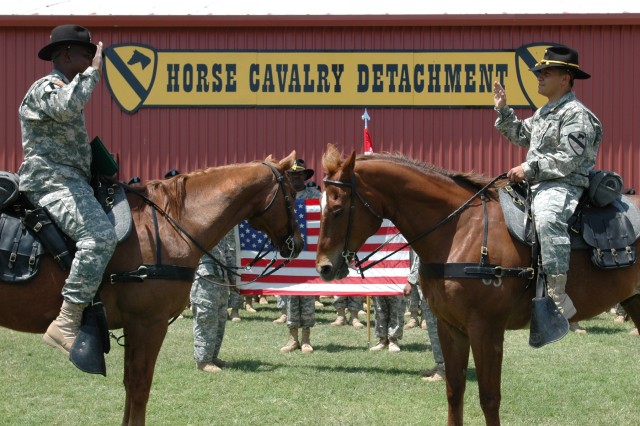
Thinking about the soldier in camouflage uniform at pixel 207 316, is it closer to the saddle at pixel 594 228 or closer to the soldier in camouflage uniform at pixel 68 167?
the soldier in camouflage uniform at pixel 68 167

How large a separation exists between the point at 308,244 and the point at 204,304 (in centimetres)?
201

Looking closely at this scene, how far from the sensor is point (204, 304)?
9766mm

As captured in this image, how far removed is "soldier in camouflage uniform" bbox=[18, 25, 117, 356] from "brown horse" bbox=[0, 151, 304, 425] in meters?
0.24

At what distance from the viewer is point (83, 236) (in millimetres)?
5656

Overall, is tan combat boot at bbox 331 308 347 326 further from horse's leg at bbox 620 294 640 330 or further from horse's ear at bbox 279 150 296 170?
horse's ear at bbox 279 150 296 170

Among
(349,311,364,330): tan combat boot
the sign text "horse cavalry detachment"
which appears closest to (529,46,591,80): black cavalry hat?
(349,311,364,330): tan combat boot

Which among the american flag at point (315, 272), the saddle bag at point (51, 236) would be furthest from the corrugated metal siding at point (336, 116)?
the saddle bag at point (51, 236)

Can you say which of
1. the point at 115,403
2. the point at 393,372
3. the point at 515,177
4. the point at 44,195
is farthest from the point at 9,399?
the point at 515,177

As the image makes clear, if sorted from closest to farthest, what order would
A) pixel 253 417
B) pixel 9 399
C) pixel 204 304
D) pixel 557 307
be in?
pixel 557 307, pixel 253 417, pixel 9 399, pixel 204 304

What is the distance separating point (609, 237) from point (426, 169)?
1.47 metres

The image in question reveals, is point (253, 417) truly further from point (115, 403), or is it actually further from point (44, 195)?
point (44, 195)

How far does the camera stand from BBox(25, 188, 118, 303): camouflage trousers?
5.61 meters

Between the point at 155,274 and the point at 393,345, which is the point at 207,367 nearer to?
the point at 393,345

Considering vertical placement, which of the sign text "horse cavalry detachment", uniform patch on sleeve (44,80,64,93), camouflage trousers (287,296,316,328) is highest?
the sign text "horse cavalry detachment"
